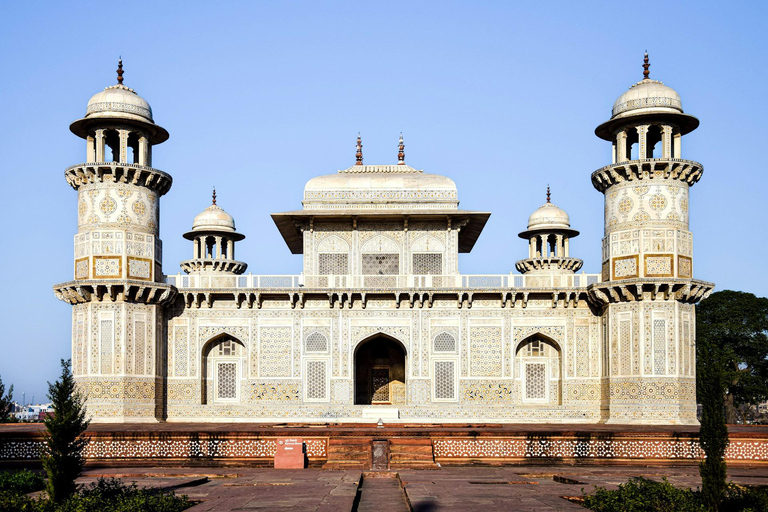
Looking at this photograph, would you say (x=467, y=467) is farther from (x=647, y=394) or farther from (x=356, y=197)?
(x=356, y=197)

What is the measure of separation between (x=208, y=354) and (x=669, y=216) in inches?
610

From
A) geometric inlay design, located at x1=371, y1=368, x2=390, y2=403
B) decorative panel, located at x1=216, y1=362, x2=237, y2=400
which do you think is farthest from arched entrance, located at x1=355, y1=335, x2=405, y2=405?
decorative panel, located at x1=216, y1=362, x2=237, y2=400

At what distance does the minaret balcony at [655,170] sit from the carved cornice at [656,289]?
3.29 m

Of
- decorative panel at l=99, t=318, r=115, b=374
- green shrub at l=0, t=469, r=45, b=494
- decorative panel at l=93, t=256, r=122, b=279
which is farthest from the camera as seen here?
decorative panel at l=93, t=256, r=122, b=279

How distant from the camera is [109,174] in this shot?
1031 inches

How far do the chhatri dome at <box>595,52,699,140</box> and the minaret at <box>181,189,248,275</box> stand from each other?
57.6 feet

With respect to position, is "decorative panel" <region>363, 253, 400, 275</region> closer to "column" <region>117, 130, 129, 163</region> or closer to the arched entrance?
the arched entrance

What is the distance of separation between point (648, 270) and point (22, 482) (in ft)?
60.2

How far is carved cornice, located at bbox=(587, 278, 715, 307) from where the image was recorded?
24859 millimetres

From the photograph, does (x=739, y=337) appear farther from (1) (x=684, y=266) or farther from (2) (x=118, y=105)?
(2) (x=118, y=105)

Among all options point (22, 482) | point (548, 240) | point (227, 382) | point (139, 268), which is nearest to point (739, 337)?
point (548, 240)

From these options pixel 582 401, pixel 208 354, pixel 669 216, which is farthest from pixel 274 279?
pixel 669 216

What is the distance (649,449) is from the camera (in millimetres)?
17781

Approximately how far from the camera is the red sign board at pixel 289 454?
17219mm
